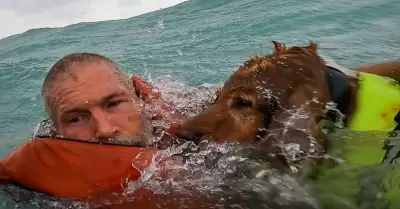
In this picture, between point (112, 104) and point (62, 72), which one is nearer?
point (112, 104)

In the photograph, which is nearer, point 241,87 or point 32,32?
point 241,87

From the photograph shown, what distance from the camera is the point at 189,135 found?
3.67 metres

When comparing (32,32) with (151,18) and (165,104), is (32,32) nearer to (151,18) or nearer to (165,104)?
(151,18)

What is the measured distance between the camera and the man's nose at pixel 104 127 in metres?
4.04

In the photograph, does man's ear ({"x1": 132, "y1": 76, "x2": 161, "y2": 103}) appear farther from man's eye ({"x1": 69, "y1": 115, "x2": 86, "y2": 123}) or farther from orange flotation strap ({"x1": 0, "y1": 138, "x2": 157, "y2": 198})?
orange flotation strap ({"x1": 0, "y1": 138, "x2": 157, "y2": 198})

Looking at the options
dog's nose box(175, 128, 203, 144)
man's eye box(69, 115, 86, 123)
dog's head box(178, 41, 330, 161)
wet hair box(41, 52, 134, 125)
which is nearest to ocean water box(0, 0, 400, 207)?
wet hair box(41, 52, 134, 125)

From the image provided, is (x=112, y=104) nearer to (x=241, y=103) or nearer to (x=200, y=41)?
(x=241, y=103)

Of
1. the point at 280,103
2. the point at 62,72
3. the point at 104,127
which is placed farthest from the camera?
the point at 62,72

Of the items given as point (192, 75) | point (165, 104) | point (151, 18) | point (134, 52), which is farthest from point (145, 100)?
point (151, 18)

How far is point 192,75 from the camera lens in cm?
873

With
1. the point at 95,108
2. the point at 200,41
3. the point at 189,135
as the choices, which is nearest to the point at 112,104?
the point at 95,108

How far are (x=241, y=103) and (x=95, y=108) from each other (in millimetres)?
1133

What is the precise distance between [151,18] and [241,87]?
11.2 metres

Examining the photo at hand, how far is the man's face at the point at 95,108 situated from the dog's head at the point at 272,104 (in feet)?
2.23
